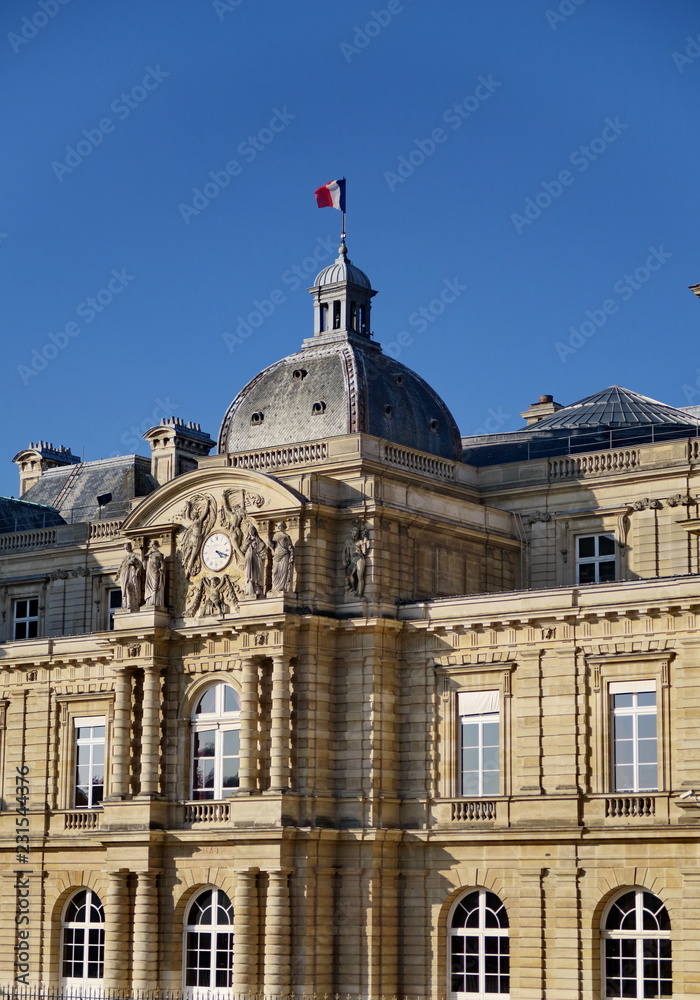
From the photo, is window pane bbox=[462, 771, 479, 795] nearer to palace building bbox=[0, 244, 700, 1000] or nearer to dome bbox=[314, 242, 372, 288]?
palace building bbox=[0, 244, 700, 1000]

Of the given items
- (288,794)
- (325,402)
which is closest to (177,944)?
(288,794)

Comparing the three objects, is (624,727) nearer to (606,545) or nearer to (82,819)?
(606,545)

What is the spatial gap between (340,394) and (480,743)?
39.1 feet

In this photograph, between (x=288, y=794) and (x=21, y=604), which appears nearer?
(x=288, y=794)

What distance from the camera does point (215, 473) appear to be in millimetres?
50156

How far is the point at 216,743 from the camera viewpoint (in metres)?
49.5

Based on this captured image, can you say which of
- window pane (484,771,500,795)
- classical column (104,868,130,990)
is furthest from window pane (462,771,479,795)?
classical column (104,868,130,990)

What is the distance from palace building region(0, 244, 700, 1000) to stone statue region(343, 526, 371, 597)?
8cm

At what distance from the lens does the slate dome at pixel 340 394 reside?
53.4 meters

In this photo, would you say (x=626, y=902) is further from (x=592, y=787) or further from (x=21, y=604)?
(x=21, y=604)

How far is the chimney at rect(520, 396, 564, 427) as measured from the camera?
211 feet

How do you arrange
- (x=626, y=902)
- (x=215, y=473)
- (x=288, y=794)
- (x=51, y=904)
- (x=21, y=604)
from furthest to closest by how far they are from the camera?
1. (x=21, y=604)
2. (x=51, y=904)
3. (x=215, y=473)
4. (x=288, y=794)
5. (x=626, y=902)

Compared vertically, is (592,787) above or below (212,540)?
below

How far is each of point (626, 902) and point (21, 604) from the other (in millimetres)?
26475
